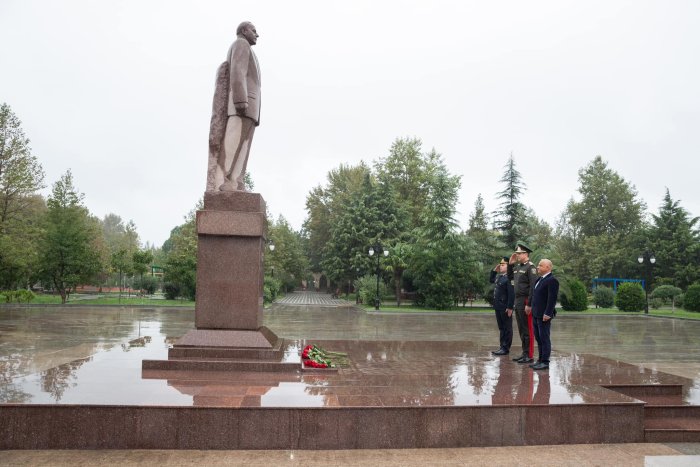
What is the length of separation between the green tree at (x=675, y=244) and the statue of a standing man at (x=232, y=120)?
43553 millimetres

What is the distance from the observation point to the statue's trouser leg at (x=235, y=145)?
26.6 feet

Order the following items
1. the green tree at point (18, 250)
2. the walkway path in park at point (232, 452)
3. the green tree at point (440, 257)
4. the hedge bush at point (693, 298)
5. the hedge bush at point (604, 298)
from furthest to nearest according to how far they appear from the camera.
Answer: the hedge bush at point (604, 298), the hedge bush at point (693, 298), the green tree at point (440, 257), the green tree at point (18, 250), the walkway path in park at point (232, 452)

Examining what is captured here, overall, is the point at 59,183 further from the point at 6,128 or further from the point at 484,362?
the point at 484,362

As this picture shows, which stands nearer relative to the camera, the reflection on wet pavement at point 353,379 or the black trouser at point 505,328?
the reflection on wet pavement at point 353,379

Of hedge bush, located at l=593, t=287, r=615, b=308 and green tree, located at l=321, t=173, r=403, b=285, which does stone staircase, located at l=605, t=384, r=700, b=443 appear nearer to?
hedge bush, located at l=593, t=287, r=615, b=308

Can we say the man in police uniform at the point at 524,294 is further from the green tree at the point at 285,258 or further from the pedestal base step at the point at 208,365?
the green tree at the point at 285,258

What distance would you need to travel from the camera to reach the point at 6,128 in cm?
3275

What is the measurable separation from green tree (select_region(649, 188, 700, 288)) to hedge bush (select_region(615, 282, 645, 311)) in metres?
11.7

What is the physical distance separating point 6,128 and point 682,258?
50.6 metres

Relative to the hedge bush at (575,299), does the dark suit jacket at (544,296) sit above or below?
above

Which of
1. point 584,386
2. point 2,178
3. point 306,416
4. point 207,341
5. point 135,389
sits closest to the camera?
point 306,416

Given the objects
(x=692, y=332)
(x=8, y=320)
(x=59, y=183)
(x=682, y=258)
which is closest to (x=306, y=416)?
(x=8, y=320)

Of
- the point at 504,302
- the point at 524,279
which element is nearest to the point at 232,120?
the point at 524,279

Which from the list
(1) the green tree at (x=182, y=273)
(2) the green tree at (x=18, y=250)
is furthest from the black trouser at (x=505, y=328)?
(2) the green tree at (x=18, y=250)
